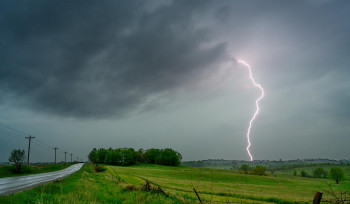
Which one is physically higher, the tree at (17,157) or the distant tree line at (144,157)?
the tree at (17,157)

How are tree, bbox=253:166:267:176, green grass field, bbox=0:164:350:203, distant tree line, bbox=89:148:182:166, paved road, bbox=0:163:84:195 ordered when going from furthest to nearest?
distant tree line, bbox=89:148:182:166
tree, bbox=253:166:267:176
paved road, bbox=0:163:84:195
green grass field, bbox=0:164:350:203

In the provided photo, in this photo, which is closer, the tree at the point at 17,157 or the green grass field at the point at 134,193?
the green grass field at the point at 134,193

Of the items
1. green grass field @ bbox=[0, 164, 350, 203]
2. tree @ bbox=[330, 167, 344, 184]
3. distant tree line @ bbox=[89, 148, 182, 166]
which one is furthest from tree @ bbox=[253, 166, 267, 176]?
distant tree line @ bbox=[89, 148, 182, 166]

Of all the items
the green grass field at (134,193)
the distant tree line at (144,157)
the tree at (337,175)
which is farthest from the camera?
the distant tree line at (144,157)

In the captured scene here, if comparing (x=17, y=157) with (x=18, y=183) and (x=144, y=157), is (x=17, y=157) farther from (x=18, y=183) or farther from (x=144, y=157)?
(x=144, y=157)

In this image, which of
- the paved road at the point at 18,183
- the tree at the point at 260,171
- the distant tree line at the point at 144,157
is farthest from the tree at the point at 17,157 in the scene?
the distant tree line at the point at 144,157

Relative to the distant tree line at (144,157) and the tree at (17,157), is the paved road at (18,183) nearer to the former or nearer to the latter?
the tree at (17,157)

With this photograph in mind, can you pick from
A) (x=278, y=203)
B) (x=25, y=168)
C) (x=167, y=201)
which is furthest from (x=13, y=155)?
(x=278, y=203)

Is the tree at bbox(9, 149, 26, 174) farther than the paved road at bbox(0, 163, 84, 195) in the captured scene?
Yes

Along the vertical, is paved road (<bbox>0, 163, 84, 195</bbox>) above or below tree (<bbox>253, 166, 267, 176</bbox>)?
above

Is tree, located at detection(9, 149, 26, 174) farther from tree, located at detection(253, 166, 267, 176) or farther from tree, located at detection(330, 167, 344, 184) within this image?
tree, located at detection(330, 167, 344, 184)

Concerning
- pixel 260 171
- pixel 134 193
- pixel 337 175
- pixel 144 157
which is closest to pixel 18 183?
pixel 134 193

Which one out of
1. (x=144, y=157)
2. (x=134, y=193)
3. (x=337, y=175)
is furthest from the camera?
(x=144, y=157)

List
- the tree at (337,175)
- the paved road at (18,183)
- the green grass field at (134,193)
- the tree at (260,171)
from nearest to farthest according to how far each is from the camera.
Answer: the green grass field at (134,193)
the paved road at (18,183)
the tree at (337,175)
the tree at (260,171)
